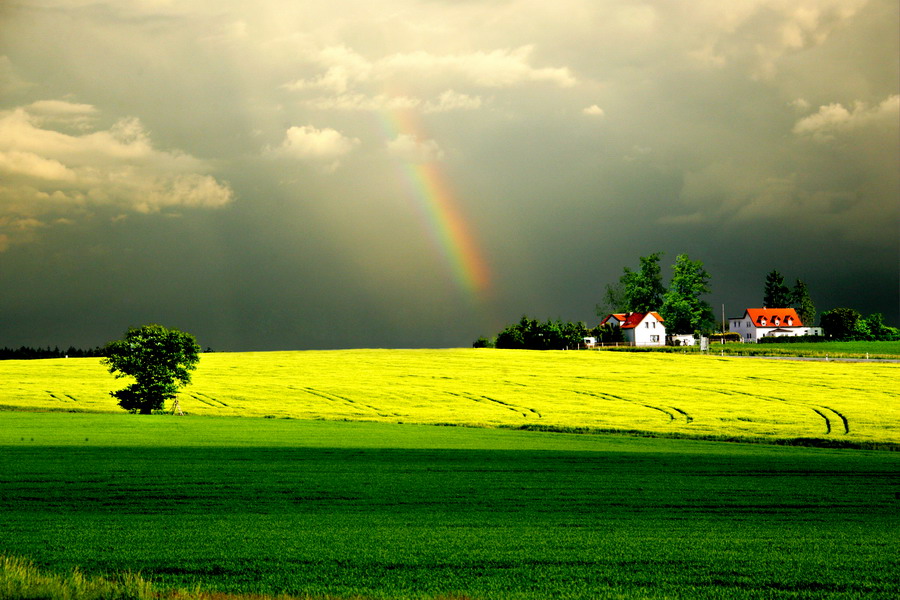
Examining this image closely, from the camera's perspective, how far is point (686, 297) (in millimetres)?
123062

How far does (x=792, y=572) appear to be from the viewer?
35.2 ft

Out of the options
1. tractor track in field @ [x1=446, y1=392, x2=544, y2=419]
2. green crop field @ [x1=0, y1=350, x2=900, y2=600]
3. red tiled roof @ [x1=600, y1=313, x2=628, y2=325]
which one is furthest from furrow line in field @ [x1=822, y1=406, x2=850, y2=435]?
red tiled roof @ [x1=600, y1=313, x2=628, y2=325]

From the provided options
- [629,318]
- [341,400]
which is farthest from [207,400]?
[629,318]

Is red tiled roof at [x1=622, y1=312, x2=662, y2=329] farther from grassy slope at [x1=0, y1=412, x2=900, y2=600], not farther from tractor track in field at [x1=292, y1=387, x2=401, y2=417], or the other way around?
grassy slope at [x1=0, y1=412, x2=900, y2=600]

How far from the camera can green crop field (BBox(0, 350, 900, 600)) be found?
10461 mm

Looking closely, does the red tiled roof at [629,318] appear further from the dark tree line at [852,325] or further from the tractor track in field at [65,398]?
the tractor track in field at [65,398]

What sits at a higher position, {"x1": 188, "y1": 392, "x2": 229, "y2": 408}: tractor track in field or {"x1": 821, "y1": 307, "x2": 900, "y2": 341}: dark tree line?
{"x1": 821, "y1": 307, "x2": 900, "y2": 341}: dark tree line

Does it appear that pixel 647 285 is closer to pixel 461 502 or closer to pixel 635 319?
pixel 635 319

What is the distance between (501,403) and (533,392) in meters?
5.82

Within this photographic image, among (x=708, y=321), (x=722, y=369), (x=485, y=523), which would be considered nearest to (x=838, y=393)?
(x=722, y=369)

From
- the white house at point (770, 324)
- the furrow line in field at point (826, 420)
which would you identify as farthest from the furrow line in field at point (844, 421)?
the white house at point (770, 324)

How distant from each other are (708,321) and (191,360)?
96.3m

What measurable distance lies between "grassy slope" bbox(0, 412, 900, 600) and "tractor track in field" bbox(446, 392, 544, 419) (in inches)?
611

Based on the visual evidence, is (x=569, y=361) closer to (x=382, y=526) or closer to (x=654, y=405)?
(x=654, y=405)
